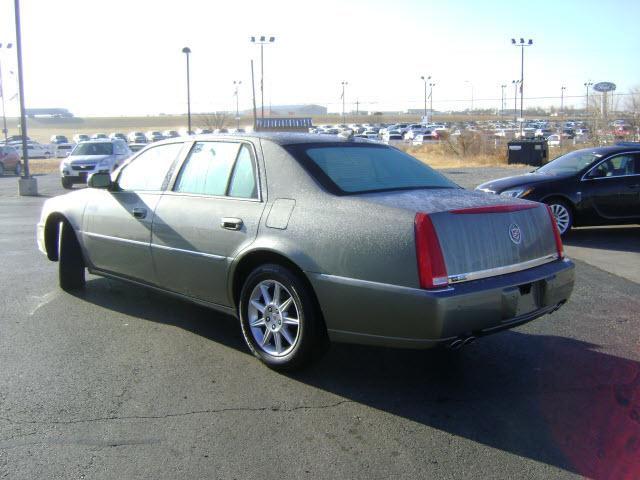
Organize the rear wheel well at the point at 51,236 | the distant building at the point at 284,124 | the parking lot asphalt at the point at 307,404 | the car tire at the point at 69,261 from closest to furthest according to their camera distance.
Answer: the parking lot asphalt at the point at 307,404 < the car tire at the point at 69,261 < the rear wheel well at the point at 51,236 < the distant building at the point at 284,124

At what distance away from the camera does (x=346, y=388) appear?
4.37 meters

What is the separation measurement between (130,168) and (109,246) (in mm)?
782

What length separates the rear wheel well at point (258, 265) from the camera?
436 centimetres

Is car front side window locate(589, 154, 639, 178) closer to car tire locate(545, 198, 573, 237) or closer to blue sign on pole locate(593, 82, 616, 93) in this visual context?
car tire locate(545, 198, 573, 237)

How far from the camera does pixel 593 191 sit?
10297mm

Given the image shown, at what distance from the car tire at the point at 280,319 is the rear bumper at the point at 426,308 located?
149 mm

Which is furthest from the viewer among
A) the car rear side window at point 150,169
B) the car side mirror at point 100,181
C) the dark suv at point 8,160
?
the dark suv at point 8,160

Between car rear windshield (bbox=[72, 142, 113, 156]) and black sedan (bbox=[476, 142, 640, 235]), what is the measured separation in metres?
16.3

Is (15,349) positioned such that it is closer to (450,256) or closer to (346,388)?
(346,388)

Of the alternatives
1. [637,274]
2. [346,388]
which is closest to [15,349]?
[346,388]

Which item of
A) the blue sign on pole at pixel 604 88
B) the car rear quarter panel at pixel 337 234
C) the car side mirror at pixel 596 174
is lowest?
the car rear quarter panel at pixel 337 234

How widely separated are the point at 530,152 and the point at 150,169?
90.8 feet

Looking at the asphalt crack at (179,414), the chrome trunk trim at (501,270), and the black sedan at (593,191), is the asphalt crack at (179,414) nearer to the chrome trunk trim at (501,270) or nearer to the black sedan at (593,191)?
the chrome trunk trim at (501,270)

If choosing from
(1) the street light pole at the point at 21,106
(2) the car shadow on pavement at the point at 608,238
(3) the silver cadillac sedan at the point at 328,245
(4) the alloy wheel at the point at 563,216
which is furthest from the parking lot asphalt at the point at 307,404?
(1) the street light pole at the point at 21,106
